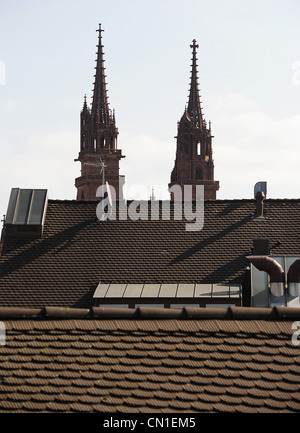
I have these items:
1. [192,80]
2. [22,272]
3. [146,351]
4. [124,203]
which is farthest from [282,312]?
[192,80]

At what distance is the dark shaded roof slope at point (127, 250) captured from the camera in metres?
36.2

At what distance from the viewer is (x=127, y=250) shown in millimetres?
37750

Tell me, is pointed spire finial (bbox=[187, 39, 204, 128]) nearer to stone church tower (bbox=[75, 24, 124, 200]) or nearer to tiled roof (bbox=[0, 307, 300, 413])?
stone church tower (bbox=[75, 24, 124, 200])

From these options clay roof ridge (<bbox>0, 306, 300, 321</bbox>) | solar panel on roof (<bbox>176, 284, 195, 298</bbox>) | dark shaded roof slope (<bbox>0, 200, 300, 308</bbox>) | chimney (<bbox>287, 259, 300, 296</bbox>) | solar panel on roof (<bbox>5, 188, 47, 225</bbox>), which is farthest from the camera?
solar panel on roof (<bbox>5, 188, 47, 225</bbox>)

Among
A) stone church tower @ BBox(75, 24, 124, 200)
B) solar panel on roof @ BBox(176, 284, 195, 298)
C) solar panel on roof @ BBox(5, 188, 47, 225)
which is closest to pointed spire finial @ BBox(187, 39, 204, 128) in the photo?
stone church tower @ BBox(75, 24, 124, 200)

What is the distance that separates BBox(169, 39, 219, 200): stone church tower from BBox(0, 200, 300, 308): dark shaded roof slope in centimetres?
7934

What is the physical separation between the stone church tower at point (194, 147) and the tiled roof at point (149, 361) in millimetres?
108398

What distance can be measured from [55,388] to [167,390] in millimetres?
1066

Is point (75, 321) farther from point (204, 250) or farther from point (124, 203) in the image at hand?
point (124, 203)

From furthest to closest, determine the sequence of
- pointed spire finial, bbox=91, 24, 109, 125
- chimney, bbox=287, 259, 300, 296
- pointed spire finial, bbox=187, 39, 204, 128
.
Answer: pointed spire finial, bbox=187, 39, 204, 128
pointed spire finial, bbox=91, 24, 109, 125
chimney, bbox=287, 259, 300, 296

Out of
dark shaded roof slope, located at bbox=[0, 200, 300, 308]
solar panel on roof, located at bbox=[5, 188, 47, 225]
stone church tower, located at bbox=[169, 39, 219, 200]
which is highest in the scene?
stone church tower, located at bbox=[169, 39, 219, 200]

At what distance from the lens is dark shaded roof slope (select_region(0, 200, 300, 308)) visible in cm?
3616

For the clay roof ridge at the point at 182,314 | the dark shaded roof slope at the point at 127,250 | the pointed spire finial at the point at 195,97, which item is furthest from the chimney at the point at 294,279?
the pointed spire finial at the point at 195,97

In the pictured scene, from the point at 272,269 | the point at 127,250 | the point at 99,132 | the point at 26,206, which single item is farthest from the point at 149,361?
the point at 99,132
